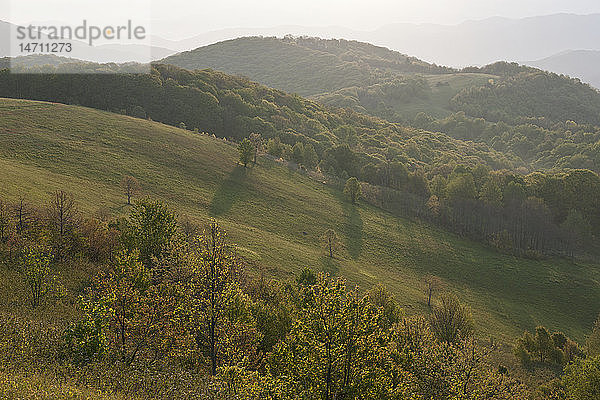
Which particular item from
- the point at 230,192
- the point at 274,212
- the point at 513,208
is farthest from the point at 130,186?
the point at 513,208

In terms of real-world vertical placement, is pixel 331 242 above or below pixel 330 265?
above

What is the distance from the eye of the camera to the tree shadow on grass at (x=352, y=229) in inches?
3063

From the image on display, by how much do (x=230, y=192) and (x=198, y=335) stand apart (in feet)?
189

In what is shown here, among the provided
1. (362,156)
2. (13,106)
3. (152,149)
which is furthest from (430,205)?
(13,106)

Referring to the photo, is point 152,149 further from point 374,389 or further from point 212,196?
point 374,389

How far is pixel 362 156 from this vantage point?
441ft

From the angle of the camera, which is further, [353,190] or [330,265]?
[353,190]

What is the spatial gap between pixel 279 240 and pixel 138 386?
165 feet

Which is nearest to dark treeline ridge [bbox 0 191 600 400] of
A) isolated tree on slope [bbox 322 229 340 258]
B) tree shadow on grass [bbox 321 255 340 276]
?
tree shadow on grass [bbox 321 255 340 276]

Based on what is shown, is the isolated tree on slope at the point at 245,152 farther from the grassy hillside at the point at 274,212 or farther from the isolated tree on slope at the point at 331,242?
the isolated tree on slope at the point at 331,242

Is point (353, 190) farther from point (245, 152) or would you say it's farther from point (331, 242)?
point (245, 152)

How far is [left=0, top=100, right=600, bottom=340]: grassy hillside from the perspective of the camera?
209 ft

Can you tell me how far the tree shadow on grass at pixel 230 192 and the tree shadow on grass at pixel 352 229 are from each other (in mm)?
24579

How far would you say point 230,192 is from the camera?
273 ft
